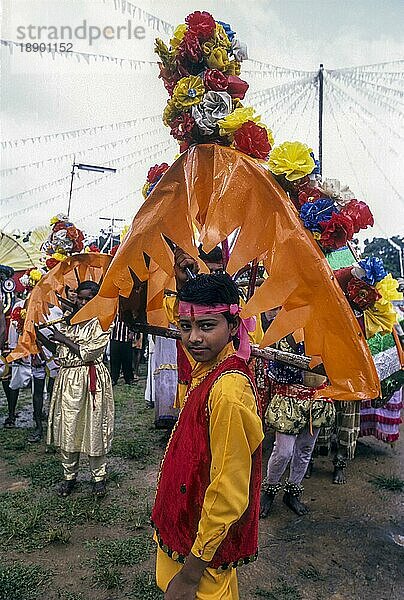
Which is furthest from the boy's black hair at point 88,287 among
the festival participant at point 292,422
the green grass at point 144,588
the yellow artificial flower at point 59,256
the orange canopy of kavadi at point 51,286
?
the green grass at point 144,588

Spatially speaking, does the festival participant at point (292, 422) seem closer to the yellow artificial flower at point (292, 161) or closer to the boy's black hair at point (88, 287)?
the boy's black hair at point (88, 287)

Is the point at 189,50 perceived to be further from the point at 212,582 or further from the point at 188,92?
Answer: the point at 212,582

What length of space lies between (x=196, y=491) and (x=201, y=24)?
208 cm

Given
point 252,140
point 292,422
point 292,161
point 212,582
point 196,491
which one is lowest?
point 292,422

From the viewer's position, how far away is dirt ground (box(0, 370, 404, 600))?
3199 mm

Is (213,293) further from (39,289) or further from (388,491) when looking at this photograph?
(388,491)

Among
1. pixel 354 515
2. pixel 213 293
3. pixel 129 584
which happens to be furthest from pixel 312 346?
pixel 354 515

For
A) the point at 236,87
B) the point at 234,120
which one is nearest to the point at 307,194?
the point at 234,120

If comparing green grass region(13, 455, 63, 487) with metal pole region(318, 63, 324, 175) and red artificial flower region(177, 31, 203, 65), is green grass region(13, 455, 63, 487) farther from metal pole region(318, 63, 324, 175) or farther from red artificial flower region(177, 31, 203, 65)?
metal pole region(318, 63, 324, 175)

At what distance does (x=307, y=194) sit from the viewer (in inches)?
85.2

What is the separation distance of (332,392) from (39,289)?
11.0 ft

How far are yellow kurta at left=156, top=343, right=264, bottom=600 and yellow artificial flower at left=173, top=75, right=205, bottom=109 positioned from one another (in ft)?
4.32

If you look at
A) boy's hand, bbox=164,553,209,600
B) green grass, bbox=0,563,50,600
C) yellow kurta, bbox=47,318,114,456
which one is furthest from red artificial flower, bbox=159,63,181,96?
green grass, bbox=0,563,50,600

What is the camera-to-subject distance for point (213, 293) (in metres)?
1.93
